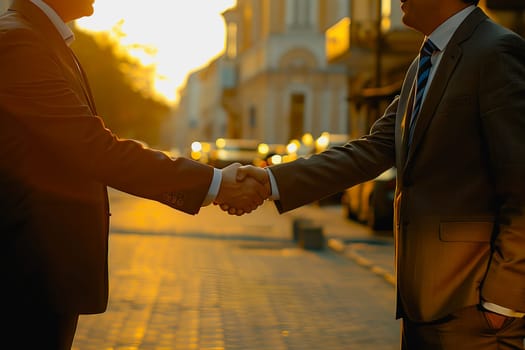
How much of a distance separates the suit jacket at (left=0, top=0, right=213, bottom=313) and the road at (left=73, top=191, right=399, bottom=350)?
4.22 meters

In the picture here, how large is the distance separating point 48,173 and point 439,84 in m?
1.37

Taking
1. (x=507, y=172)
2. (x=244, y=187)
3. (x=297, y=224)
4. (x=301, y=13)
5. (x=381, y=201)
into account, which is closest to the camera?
(x=507, y=172)

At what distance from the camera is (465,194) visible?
144 inches

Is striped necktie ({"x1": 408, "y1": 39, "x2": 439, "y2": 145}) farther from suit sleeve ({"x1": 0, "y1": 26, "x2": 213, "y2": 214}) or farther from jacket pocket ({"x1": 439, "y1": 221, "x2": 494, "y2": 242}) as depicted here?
suit sleeve ({"x1": 0, "y1": 26, "x2": 213, "y2": 214})

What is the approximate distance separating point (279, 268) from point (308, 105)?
57316 millimetres

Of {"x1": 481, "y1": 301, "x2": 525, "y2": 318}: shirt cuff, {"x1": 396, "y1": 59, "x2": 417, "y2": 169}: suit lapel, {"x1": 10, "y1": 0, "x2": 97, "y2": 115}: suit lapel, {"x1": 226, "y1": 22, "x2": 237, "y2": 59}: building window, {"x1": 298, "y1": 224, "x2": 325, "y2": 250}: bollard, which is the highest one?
{"x1": 226, "y1": 22, "x2": 237, "y2": 59}: building window

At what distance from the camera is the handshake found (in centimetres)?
483

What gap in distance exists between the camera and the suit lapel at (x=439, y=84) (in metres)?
3.76

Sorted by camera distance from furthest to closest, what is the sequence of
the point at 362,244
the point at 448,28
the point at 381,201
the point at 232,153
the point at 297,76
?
1. the point at 297,76
2. the point at 232,153
3. the point at 381,201
4. the point at 362,244
5. the point at 448,28

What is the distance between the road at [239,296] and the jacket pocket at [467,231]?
14.2 feet

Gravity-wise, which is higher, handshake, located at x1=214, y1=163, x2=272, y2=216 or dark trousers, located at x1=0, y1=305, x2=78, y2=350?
handshake, located at x1=214, y1=163, x2=272, y2=216

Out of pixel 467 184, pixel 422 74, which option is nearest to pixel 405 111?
pixel 422 74

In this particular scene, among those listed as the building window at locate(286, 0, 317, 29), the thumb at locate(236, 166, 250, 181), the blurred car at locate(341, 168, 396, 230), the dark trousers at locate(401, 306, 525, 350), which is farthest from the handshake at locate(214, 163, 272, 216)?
the building window at locate(286, 0, 317, 29)

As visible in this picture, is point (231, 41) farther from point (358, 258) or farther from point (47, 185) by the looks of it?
point (47, 185)
